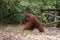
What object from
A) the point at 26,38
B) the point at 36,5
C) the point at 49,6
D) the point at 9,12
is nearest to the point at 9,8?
the point at 9,12

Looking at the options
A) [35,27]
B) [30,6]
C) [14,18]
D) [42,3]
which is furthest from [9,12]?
[35,27]

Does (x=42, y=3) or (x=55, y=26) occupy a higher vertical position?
(x=42, y=3)

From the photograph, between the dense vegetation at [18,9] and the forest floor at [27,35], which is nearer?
the forest floor at [27,35]

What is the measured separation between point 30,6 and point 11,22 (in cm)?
149

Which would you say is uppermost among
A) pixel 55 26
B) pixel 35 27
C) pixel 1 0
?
pixel 1 0

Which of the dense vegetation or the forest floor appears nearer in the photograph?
the forest floor

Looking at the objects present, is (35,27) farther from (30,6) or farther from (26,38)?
(30,6)

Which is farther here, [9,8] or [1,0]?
[9,8]

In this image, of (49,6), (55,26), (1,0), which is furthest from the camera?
(49,6)

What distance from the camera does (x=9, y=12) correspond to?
12.7 m

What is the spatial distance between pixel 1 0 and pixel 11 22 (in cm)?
206

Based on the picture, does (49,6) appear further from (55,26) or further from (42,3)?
(55,26)

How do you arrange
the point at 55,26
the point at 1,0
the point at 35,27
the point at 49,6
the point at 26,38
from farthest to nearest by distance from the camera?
the point at 49,6
the point at 55,26
the point at 1,0
the point at 35,27
the point at 26,38

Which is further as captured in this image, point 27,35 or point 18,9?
point 18,9
